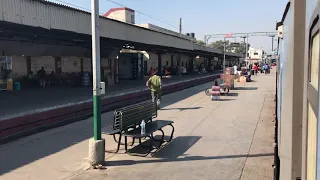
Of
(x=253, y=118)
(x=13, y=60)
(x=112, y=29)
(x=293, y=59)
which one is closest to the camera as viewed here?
(x=293, y=59)

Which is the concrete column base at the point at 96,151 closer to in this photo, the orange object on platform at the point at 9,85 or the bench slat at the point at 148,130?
the bench slat at the point at 148,130

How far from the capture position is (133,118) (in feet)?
24.8

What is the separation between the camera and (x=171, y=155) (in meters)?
7.17

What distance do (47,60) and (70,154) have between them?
1828cm

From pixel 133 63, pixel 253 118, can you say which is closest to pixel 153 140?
pixel 253 118

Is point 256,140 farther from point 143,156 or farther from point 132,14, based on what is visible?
point 132,14

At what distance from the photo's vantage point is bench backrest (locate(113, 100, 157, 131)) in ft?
23.0

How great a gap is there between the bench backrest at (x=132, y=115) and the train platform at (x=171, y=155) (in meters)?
0.63

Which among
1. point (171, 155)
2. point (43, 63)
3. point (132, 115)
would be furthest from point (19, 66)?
point (171, 155)

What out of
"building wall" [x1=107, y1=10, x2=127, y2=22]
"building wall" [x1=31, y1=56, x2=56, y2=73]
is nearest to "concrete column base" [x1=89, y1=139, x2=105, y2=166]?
"building wall" [x1=31, y1=56, x2=56, y2=73]

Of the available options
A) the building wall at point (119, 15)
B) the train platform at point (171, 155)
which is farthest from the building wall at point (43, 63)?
the building wall at point (119, 15)

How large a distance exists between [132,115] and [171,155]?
1.20 m

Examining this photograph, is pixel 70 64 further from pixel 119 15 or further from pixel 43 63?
pixel 119 15

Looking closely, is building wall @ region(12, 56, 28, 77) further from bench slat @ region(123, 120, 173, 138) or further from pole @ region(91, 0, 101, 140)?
pole @ region(91, 0, 101, 140)
